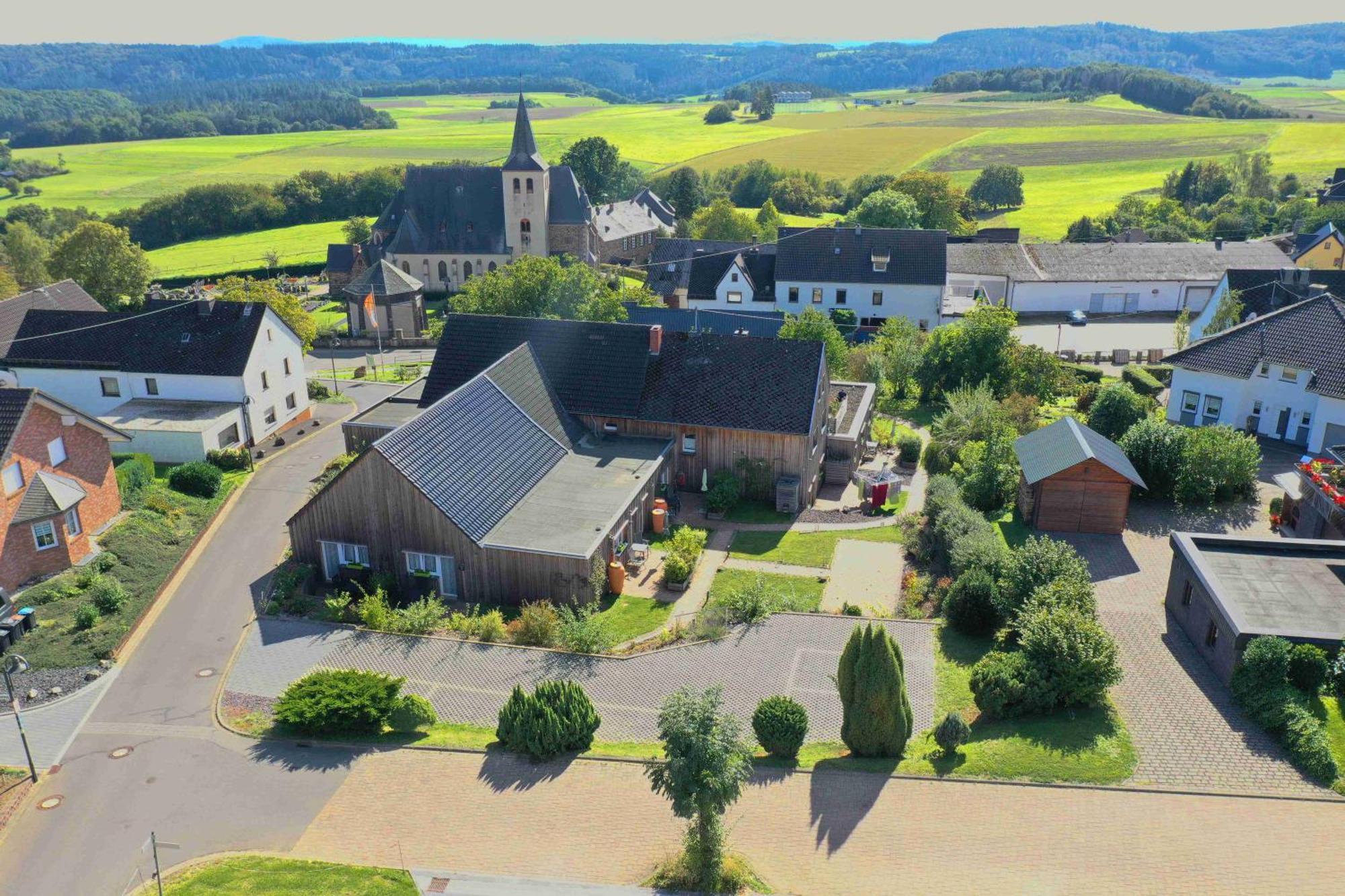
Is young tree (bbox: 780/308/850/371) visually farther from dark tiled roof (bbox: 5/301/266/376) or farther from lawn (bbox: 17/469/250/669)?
lawn (bbox: 17/469/250/669)

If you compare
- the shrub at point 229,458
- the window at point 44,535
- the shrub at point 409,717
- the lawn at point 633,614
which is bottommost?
the lawn at point 633,614

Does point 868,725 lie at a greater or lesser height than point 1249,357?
lesser

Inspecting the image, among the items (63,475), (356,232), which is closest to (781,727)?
(63,475)

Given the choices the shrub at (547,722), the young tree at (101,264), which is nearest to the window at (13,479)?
the shrub at (547,722)

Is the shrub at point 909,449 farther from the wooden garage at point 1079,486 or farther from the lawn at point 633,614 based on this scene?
the lawn at point 633,614

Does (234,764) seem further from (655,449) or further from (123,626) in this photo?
(655,449)

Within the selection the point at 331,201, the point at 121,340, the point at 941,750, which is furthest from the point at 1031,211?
the point at 941,750
